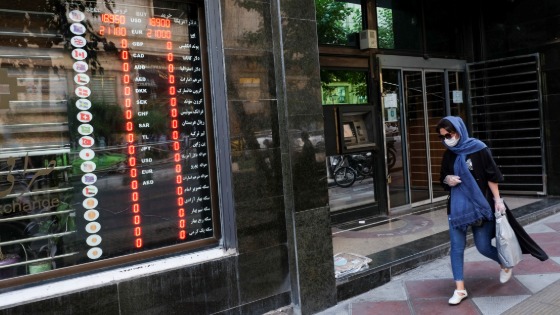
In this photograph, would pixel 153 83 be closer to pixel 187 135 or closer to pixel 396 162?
pixel 187 135

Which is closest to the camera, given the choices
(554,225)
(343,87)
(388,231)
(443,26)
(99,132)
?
(99,132)

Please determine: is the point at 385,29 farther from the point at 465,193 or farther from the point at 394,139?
the point at 465,193

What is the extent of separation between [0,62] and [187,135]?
148 centimetres

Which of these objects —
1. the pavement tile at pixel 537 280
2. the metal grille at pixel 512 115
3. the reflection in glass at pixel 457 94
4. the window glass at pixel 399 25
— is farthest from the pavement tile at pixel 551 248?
the window glass at pixel 399 25

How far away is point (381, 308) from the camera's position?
14.4 feet

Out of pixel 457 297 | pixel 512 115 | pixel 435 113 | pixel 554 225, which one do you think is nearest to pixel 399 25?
pixel 435 113

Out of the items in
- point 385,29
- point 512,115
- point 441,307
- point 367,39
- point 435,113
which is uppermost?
point 385,29

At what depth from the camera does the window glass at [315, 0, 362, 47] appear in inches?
280

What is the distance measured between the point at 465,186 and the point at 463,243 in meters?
0.53

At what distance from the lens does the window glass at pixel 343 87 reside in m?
7.00

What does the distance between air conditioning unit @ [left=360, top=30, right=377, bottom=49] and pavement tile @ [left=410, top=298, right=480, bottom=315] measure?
4212 mm

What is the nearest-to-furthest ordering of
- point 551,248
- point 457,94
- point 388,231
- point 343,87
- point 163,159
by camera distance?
point 163,159 < point 551,248 < point 388,231 < point 343,87 < point 457,94

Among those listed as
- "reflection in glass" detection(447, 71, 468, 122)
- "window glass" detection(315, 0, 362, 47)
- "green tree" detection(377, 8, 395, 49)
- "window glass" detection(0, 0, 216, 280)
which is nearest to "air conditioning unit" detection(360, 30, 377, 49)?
"window glass" detection(315, 0, 362, 47)

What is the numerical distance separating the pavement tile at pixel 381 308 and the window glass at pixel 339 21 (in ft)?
13.1
